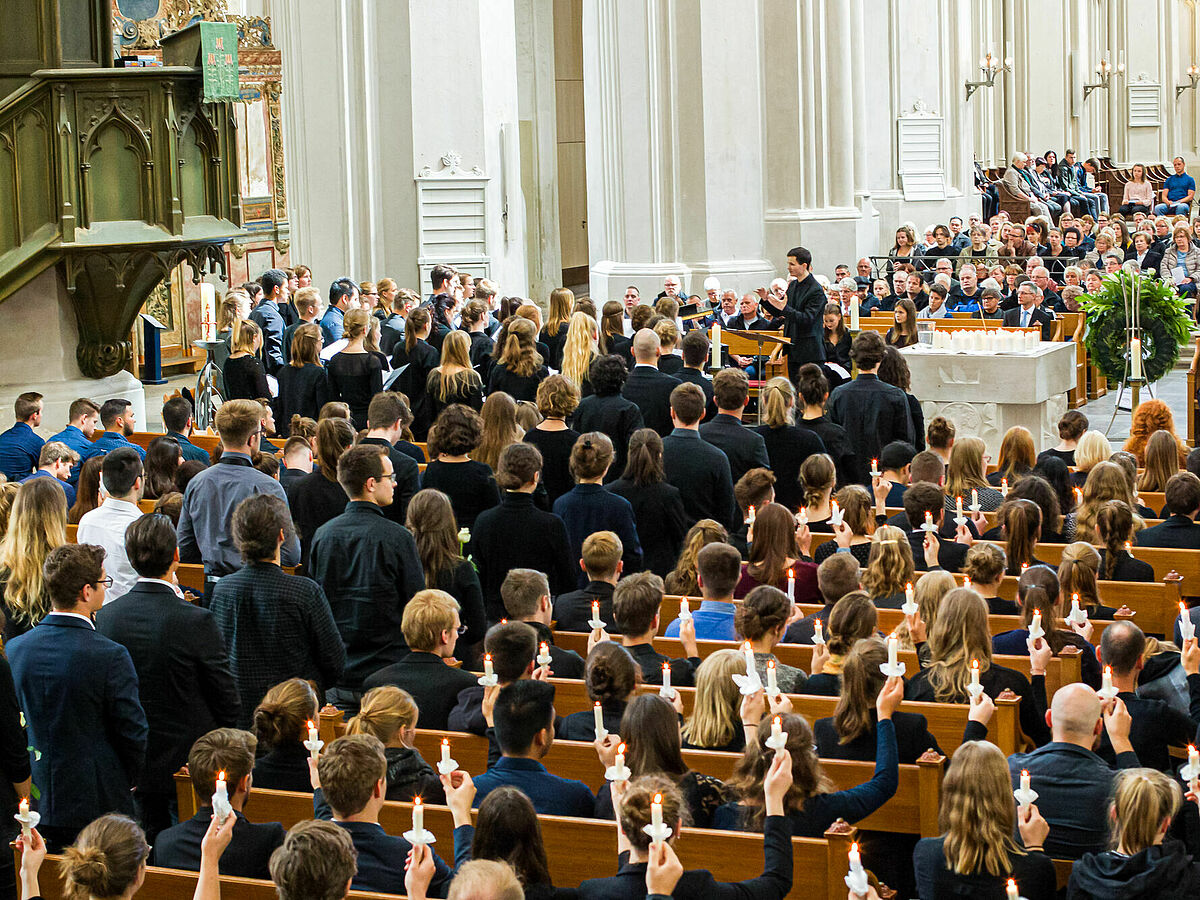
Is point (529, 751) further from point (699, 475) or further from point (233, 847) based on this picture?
point (699, 475)

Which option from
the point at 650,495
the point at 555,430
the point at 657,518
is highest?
the point at 555,430

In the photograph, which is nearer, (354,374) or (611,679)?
(611,679)

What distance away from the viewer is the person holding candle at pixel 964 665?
5.59 meters

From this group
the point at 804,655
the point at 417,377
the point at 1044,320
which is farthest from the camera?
the point at 1044,320

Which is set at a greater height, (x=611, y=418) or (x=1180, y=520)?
(x=611, y=418)

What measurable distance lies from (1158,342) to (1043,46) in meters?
25.3

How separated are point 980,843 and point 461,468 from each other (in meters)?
4.06

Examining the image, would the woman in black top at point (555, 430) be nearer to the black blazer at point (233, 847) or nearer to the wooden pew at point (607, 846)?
the wooden pew at point (607, 846)

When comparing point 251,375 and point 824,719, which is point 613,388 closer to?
point 251,375

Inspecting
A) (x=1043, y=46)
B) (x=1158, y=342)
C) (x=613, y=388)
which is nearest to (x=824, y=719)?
(x=613, y=388)

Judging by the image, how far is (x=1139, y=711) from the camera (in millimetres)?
5512

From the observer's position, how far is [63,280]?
1069 centimetres

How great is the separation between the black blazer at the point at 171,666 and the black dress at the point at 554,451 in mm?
3215

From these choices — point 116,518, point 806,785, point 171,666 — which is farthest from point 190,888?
point 116,518
